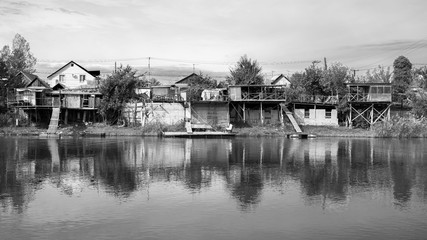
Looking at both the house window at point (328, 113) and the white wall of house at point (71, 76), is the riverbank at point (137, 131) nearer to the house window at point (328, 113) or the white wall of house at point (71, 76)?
the house window at point (328, 113)

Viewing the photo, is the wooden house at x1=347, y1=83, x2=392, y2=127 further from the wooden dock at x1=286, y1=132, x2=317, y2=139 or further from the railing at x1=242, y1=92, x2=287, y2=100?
the railing at x1=242, y1=92, x2=287, y2=100

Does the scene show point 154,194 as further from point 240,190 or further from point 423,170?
point 423,170

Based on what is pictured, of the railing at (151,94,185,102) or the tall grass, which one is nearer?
the tall grass

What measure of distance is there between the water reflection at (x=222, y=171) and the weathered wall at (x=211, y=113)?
1920 cm

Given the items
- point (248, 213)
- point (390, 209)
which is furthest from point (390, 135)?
point (248, 213)

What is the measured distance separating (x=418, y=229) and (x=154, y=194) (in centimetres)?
1119

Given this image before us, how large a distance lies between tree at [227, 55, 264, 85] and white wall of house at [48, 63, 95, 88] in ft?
82.3

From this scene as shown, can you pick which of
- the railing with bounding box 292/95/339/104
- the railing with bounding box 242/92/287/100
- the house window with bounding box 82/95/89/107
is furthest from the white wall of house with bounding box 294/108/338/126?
the house window with bounding box 82/95/89/107

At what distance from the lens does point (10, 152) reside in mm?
35312

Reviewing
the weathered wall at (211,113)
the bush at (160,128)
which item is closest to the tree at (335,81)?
the weathered wall at (211,113)

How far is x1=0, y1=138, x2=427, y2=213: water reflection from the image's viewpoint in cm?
2038

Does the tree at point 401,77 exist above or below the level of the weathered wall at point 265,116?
above

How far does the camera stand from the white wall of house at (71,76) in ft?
240

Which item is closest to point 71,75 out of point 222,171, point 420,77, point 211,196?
point 222,171
